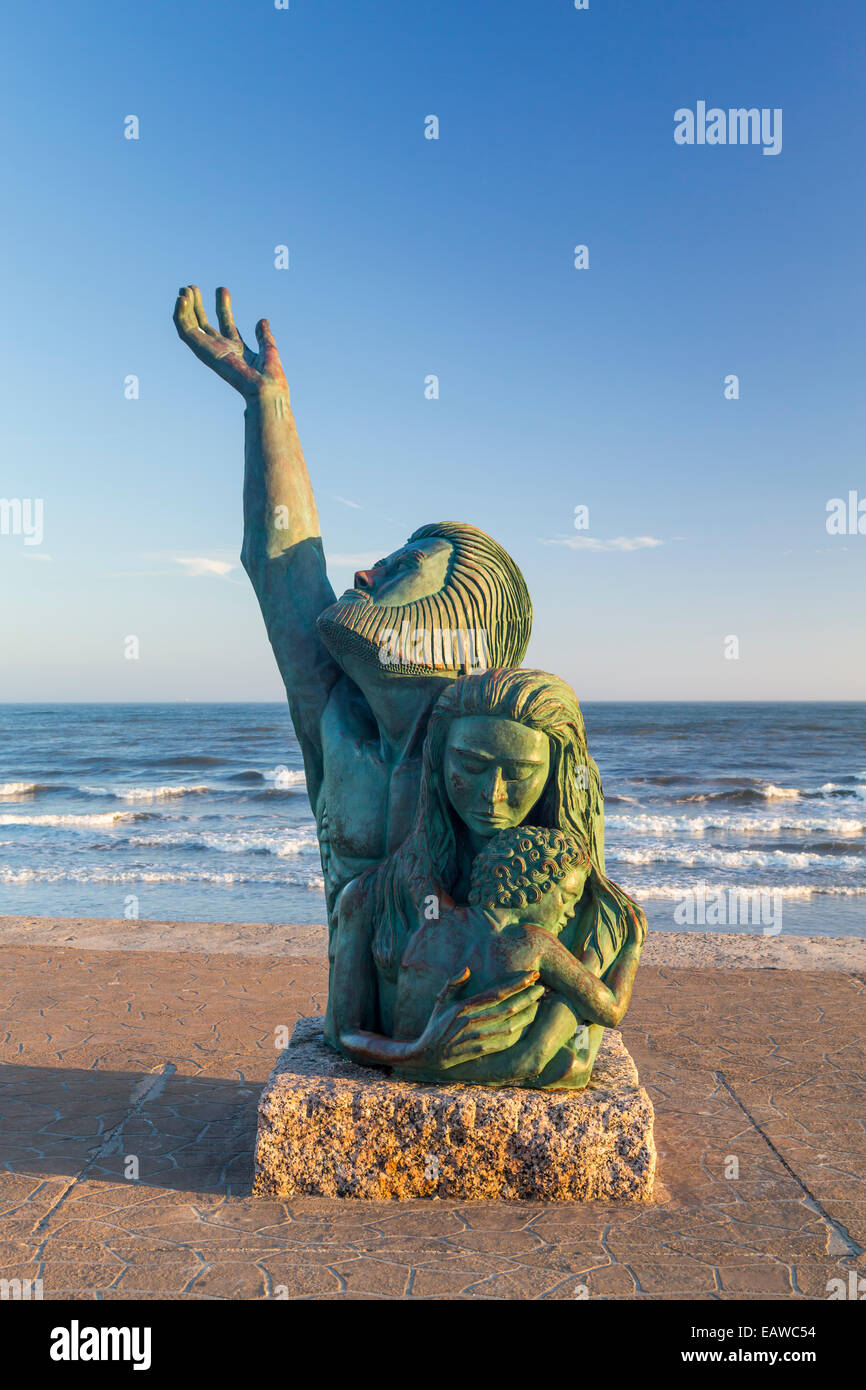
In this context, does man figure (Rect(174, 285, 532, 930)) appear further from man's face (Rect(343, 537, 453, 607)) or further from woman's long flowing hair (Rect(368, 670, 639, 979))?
woman's long flowing hair (Rect(368, 670, 639, 979))

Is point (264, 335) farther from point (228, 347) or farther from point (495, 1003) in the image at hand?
point (495, 1003)

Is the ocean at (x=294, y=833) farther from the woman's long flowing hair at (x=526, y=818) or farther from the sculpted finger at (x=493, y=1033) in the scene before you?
the sculpted finger at (x=493, y=1033)

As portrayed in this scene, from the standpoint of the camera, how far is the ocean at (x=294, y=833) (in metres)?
9.45

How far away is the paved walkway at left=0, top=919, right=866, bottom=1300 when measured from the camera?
8.24 feet

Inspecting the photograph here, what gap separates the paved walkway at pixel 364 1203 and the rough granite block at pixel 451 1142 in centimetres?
7

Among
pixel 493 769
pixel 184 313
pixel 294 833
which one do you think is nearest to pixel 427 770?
pixel 493 769

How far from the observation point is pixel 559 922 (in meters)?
3.00

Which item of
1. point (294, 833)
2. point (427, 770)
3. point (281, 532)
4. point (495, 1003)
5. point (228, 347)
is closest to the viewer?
point (495, 1003)

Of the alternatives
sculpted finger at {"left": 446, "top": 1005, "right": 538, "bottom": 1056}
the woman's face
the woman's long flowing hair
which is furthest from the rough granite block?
the woman's face

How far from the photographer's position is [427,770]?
3.09 meters

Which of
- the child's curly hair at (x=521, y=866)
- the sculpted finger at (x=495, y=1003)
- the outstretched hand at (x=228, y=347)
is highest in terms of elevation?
the outstretched hand at (x=228, y=347)

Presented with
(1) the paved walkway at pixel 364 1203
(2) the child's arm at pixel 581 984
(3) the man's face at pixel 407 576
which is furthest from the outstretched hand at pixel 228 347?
(1) the paved walkway at pixel 364 1203

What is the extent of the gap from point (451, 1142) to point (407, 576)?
181 centimetres

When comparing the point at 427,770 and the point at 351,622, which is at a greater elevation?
the point at 351,622
